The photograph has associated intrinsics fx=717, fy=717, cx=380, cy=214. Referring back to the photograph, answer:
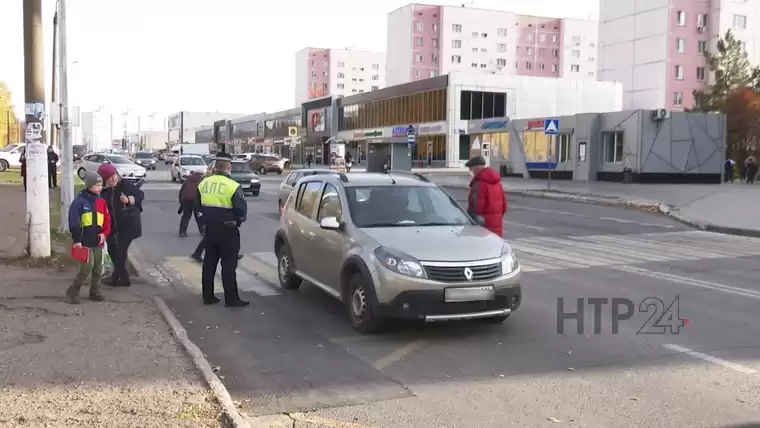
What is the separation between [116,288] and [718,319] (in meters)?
7.17

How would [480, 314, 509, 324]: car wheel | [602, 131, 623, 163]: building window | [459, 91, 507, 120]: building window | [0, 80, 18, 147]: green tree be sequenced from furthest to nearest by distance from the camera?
[0, 80, 18, 147]: green tree → [459, 91, 507, 120]: building window → [602, 131, 623, 163]: building window → [480, 314, 509, 324]: car wheel

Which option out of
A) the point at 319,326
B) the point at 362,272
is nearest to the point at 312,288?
the point at 319,326

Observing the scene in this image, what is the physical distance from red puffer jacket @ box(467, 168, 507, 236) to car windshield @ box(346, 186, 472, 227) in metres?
0.88

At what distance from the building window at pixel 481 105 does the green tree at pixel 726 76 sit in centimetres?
1732

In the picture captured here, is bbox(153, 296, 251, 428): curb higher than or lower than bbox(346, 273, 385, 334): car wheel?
lower

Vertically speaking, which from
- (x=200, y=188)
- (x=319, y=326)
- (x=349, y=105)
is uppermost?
(x=349, y=105)

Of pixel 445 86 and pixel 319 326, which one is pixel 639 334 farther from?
pixel 445 86

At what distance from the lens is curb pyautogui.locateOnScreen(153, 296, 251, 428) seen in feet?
14.8

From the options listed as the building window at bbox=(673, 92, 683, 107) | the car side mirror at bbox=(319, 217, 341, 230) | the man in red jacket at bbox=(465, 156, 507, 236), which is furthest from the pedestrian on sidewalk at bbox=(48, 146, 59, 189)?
the building window at bbox=(673, 92, 683, 107)

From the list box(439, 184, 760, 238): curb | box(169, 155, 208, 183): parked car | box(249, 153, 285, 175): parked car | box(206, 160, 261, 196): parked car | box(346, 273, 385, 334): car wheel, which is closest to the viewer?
box(346, 273, 385, 334): car wheel

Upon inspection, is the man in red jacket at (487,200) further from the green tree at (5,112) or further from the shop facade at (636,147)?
the green tree at (5,112)

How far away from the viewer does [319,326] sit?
752 cm

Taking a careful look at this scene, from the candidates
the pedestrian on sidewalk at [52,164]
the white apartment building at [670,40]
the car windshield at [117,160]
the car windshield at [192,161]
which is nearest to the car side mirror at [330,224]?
the pedestrian on sidewalk at [52,164]

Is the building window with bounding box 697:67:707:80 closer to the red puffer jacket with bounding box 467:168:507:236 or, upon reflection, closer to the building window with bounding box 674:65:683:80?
the building window with bounding box 674:65:683:80
